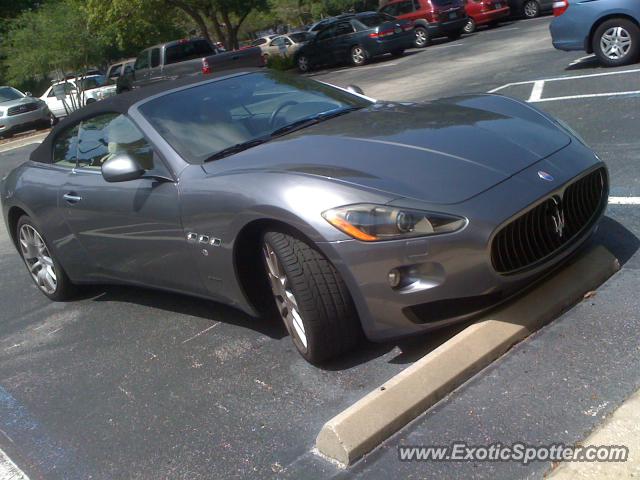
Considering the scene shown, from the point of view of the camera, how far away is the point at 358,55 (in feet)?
78.7

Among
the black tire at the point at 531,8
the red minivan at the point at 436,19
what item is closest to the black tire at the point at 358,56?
the red minivan at the point at 436,19

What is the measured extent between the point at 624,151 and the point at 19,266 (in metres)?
5.39

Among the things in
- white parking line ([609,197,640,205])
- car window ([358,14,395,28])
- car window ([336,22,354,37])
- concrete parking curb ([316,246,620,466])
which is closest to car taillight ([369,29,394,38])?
car window ([358,14,395,28])

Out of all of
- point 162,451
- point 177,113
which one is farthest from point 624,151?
point 162,451

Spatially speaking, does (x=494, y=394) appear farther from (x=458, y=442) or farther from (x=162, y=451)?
(x=162, y=451)

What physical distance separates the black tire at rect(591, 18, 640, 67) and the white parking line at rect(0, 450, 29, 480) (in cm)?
970

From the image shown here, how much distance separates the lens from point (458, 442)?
9.91 ft

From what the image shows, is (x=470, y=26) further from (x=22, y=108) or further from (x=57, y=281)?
(x=57, y=281)

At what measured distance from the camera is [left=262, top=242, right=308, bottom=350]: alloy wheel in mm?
3818

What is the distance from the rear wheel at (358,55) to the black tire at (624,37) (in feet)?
42.8

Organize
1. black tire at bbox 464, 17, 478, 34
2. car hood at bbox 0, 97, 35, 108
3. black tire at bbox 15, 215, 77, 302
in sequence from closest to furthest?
1. black tire at bbox 15, 215, 77, 302
2. car hood at bbox 0, 97, 35, 108
3. black tire at bbox 464, 17, 478, 34

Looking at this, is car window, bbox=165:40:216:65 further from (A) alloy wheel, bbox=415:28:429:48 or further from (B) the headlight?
(B) the headlight

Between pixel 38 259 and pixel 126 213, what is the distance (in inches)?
68.9

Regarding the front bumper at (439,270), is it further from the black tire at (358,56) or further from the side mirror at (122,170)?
the black tire at (358,56)
